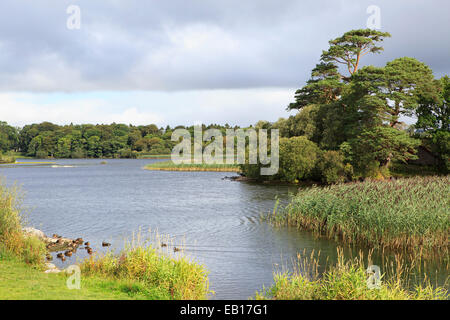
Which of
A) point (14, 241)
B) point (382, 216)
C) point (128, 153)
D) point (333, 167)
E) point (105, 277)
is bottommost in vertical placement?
point (105, 277)

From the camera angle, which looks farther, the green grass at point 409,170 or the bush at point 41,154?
the bush at point 41,154

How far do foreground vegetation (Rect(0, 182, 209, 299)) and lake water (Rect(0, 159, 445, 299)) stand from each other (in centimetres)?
166

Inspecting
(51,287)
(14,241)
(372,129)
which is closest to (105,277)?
(51,287)

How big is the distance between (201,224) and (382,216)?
35.2 ft

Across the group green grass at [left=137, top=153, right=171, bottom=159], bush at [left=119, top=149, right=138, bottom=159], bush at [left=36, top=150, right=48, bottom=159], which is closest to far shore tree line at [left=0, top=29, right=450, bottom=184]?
green grass at [left=137, top=153, right=171, bottom=159]

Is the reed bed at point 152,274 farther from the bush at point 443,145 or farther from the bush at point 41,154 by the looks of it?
the bush at point 41,154

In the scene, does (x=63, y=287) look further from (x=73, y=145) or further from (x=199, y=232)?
(x=73, y=145)

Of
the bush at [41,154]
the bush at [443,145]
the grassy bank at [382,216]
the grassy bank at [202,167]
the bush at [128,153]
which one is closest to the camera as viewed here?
the grassy bank at [382,216]

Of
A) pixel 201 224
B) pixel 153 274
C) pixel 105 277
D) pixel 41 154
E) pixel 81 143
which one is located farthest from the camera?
pixel 81 143

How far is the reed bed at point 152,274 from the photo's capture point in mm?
10433

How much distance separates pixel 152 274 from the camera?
11.2m

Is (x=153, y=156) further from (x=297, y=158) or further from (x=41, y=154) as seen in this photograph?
(x=297, y=158)

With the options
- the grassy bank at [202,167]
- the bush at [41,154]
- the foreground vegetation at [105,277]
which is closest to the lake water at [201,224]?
the foreground vegetation at [105,277]
